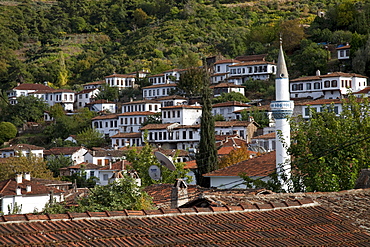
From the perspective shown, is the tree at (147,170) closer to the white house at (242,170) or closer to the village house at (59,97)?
the white house at (242,170)

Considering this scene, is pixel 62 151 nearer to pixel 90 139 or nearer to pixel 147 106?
pixel 90 139

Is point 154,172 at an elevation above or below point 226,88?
below

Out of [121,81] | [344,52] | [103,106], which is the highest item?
[344,52]

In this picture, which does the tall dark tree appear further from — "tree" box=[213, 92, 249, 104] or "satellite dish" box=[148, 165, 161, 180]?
"tree" box=[213, 92, 249, 104]

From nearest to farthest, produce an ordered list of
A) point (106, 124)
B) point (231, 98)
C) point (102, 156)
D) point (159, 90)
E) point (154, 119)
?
point (102, 156)
point (154, 119)
point (231, 98)
point (106, 124)
point (159, 90)

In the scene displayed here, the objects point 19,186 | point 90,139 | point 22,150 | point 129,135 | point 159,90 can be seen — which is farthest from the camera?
point 159,90

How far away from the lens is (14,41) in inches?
5753

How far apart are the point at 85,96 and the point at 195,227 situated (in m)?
95.7

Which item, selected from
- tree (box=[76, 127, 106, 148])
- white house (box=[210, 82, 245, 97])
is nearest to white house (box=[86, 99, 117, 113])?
tree (box=[76, 127, 106, 148])

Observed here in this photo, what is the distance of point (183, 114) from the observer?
8112 centimetres

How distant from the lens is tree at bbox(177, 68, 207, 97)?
293 ft

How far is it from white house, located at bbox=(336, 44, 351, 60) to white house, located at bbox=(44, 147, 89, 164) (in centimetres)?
3418

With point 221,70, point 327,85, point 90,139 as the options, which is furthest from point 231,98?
point 90,139

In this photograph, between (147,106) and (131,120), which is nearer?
(131,120)
